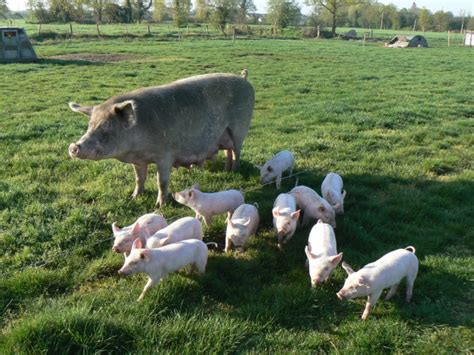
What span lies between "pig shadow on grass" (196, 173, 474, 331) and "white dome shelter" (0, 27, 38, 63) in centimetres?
1982

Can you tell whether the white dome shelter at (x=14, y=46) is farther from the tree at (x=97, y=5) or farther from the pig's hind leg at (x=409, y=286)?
the tree at (x=97, y=5)

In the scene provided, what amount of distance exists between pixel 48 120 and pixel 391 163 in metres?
7.63

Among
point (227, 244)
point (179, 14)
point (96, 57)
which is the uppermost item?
point (179, 14)

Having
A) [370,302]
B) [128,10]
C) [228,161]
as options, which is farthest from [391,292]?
[128,10]

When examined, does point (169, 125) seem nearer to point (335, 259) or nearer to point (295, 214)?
point (295, 214)

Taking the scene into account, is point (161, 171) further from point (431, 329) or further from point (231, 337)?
point (431, 329)

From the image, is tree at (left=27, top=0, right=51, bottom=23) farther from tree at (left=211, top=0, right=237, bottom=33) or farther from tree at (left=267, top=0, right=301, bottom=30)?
tree at (left=267, top=0, right=301, bottom=30)

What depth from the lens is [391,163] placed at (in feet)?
27.1

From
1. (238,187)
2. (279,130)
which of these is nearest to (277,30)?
(279,130)

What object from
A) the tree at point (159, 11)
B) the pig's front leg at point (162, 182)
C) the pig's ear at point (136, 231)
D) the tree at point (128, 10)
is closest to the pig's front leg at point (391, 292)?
the pig's ear at point (136, 231)

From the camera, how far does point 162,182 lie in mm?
6293

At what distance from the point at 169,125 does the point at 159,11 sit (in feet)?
270

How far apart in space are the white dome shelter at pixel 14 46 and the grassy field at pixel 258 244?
11.3 metres

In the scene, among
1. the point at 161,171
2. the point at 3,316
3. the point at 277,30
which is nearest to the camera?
the point at 3,316
